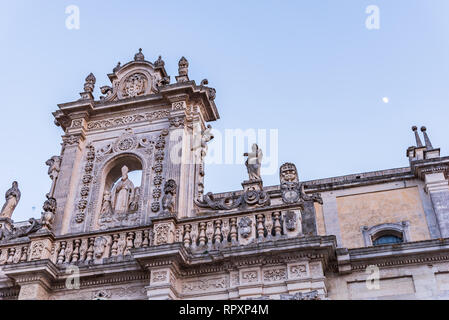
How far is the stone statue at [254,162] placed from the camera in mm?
13516

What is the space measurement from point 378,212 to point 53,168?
8.77m

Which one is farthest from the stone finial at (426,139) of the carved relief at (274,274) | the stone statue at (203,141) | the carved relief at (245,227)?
the carved relief at (274,274)

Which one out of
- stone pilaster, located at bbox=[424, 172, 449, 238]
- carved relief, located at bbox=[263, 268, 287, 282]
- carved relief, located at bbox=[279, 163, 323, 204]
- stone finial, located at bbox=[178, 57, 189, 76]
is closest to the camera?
carved relief, located at bbox=[263, 268, 287, 282]

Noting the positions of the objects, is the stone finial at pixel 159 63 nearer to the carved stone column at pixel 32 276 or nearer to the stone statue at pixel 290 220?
the stone statue at pixel 290 220

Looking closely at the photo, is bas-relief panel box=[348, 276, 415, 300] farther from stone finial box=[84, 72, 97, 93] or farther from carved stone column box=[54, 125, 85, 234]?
stone finial box=[84, 72, 97, 93]

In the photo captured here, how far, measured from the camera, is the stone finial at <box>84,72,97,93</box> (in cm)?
1614

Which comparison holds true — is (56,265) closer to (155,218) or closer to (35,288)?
(35,288)

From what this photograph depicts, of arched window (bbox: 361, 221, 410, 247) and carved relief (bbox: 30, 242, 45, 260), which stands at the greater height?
arched window (bbox: 361, 221, 410, 247)

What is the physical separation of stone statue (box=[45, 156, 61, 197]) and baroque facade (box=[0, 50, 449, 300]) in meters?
0.03

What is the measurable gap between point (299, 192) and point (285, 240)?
59.6 inches

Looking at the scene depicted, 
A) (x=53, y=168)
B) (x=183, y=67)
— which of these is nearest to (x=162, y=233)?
(x=53, y=168)

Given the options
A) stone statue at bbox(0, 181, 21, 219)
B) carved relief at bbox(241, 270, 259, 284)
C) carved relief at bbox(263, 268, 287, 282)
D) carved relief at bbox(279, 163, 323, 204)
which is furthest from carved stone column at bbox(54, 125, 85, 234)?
carved relief at bbox(279, 163, 323, 204)

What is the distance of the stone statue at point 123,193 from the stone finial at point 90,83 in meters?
2.80
